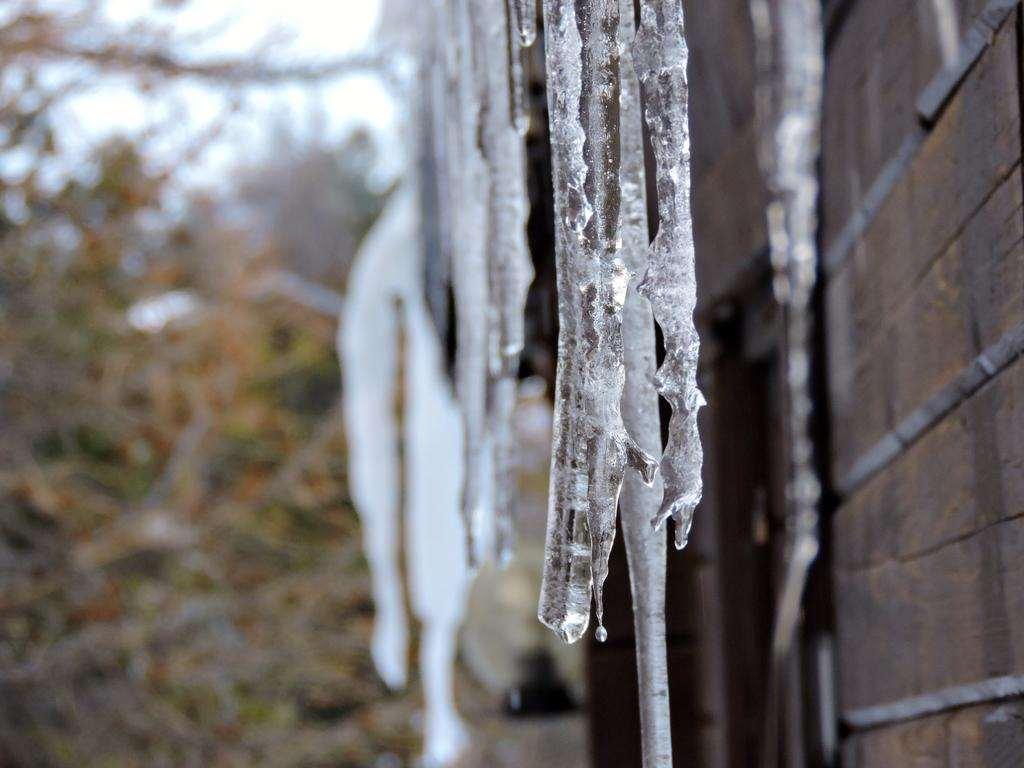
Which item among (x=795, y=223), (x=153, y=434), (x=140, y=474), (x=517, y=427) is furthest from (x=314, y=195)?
(x=795, y=223)

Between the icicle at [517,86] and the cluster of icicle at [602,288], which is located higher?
the icicle at [517,86]

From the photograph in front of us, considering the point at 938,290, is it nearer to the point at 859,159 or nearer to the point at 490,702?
the point at 859,159

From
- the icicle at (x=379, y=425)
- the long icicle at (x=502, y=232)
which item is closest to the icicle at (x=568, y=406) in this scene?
the long icicle at (x=502, y=232)

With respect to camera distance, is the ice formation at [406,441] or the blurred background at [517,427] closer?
the blurred background at [517,427]

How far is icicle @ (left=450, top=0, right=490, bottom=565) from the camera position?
126 cm

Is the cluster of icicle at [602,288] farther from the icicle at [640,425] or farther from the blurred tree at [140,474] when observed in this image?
the blurred tree at [140,474]

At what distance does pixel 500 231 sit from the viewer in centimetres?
116

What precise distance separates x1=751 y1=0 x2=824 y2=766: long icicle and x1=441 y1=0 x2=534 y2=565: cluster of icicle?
39 centimetres

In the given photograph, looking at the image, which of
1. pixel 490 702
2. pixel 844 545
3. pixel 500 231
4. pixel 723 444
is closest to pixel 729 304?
pixel 723 444

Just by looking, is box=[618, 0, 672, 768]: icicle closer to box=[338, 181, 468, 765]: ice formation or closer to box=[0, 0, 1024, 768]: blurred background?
box=[0, 0, 1024, 768]: blurred background

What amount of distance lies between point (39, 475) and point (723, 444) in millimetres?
3968

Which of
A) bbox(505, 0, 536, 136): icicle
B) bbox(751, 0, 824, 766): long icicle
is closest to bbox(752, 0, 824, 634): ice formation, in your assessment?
bbox(751, 0, 824, 766): long icicle

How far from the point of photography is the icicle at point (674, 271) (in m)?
0.79

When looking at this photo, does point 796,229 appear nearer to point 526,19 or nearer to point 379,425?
point 526,19
